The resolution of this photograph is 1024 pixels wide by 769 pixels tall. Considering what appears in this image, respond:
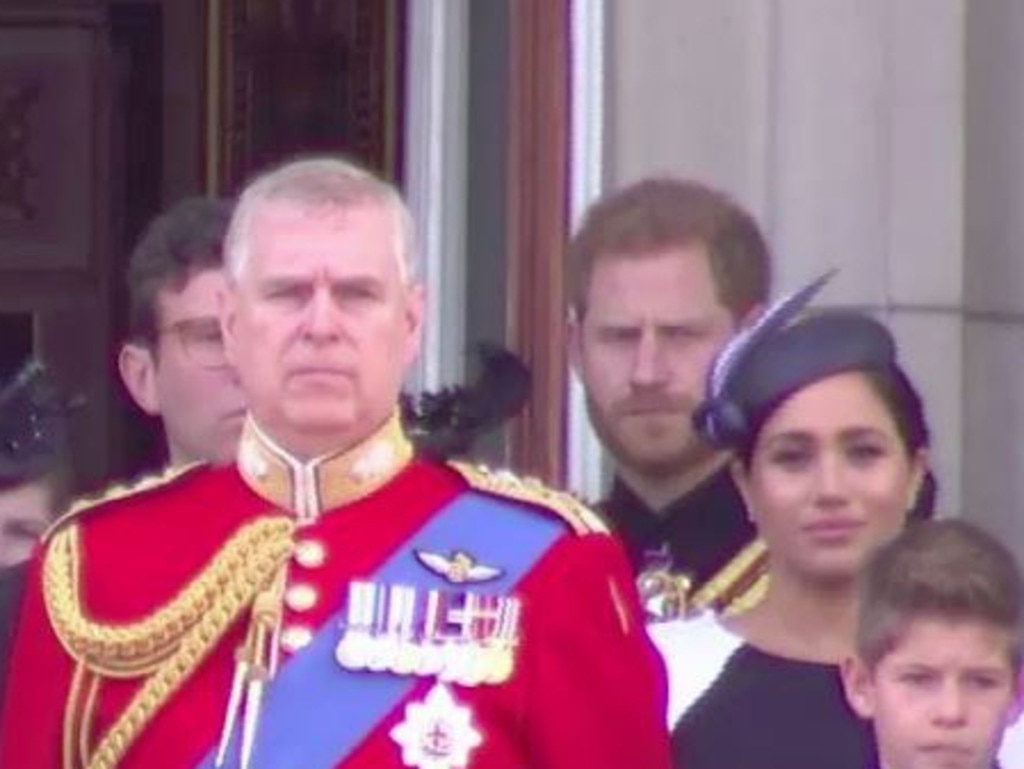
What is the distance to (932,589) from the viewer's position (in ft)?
16.7

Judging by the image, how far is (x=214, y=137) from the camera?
843 cm

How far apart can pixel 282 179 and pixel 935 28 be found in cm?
225

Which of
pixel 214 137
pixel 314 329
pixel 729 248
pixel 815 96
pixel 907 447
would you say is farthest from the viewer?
pixel 214 137

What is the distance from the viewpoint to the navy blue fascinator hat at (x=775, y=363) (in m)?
5.31

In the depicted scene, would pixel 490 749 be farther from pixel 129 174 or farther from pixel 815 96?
pixel 129 174

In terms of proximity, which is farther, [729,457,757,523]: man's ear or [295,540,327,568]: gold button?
[729,457,757,523]: man's ear

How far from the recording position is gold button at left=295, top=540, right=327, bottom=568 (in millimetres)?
5000

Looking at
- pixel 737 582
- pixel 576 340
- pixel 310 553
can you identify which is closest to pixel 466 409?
pixel 576 340

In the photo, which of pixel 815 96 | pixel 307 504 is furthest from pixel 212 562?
pixel 815 96

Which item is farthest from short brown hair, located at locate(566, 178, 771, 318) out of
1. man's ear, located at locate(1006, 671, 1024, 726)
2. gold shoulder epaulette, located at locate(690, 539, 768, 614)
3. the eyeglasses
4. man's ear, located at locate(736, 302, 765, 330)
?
man's ear, located at locate(1006, 671, 1024, 726)

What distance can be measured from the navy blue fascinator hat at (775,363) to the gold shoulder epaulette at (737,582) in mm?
228

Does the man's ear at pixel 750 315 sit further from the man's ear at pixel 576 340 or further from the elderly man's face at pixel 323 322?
the elderly man's face at pixel 323 322

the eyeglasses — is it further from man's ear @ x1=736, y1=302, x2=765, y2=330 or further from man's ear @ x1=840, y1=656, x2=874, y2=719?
man's ear @ x1=840, y1=656, x2=874, y2=719

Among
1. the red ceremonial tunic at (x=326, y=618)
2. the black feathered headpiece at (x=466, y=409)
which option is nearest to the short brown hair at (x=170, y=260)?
the black feathered headpiece at (x=466, y=409)
